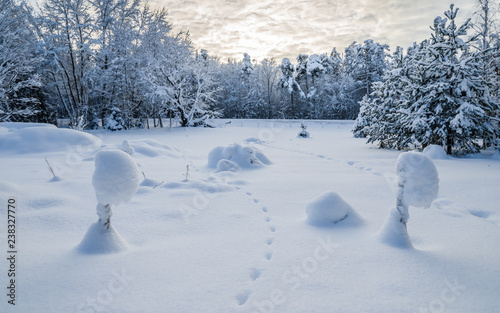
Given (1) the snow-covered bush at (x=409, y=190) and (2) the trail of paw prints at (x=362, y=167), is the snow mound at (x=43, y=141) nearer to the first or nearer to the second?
(2) the trail of paw prints at (x=362, y=167)

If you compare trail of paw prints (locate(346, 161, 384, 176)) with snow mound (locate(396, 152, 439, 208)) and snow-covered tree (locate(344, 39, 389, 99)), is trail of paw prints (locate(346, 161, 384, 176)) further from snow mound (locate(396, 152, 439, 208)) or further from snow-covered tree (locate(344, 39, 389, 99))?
snow-covered tree (locate(344, 39, 389, 99))

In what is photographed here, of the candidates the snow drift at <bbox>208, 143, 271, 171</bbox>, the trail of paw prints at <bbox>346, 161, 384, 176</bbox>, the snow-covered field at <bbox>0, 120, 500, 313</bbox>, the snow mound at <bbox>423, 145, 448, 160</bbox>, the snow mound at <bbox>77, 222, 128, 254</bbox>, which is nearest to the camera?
the snow-covered field at <bbox>0, 120, 500, 313</bbox>

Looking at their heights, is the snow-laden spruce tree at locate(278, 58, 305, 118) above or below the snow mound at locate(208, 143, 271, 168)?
above

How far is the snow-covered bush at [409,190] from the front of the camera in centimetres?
275

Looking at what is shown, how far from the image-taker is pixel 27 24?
20.3 meters

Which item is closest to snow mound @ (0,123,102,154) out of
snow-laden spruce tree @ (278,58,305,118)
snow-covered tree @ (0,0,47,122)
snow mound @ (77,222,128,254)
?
snow mound @ (77,222,128,254)

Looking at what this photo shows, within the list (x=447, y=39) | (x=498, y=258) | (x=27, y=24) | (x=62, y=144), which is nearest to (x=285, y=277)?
(x=498, y=258)

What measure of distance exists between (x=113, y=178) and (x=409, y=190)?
3067 millimetres

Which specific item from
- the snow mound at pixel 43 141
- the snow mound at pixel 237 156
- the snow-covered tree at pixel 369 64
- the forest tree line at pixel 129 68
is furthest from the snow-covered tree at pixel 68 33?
the snow-covered tree at pixel 369 64

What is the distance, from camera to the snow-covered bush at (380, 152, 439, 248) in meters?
2.75

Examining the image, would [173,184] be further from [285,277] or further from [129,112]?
[129,112]

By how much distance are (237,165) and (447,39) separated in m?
9.56

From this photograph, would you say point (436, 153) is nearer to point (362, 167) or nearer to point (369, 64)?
point (362, 167)

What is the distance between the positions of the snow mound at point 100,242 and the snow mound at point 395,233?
2.92 metres
